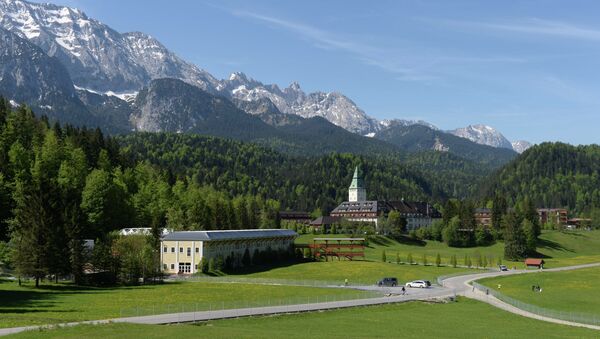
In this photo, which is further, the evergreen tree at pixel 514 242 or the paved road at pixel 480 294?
the evergreen tree at pixel 514 242

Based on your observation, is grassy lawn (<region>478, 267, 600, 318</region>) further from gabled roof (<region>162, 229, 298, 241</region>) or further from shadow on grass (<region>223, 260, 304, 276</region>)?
gabled roof (<region>162, 229, 298, 241</region>)

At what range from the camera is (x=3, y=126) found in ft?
437

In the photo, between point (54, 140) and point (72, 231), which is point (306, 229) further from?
point (72, 231)

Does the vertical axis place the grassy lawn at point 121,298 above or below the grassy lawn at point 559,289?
above

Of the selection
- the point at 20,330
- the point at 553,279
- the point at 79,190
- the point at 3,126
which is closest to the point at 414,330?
the point at 20,330

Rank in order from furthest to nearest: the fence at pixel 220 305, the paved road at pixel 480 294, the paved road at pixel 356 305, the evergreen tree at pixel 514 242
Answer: the evergreen tree at pixel 514 242
the paved road at pixel 480 294
the fence at pixel 220 305
the paved road at pixel 356 305

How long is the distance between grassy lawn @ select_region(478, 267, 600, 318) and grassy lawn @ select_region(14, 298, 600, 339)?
11752 millimetres

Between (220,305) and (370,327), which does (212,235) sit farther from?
(370,327)

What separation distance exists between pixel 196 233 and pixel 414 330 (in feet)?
222

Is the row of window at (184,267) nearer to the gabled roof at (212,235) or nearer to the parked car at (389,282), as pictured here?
the gabled roof at (212,235)

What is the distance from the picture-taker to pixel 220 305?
6256 cm

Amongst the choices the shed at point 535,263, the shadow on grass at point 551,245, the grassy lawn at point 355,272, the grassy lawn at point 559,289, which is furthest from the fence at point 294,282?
the shadow on grass at point 551,245

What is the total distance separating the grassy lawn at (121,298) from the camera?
5406cm

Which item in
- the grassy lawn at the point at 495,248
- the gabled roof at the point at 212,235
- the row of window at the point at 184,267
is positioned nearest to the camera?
the gabled roof at the point at 212,235
